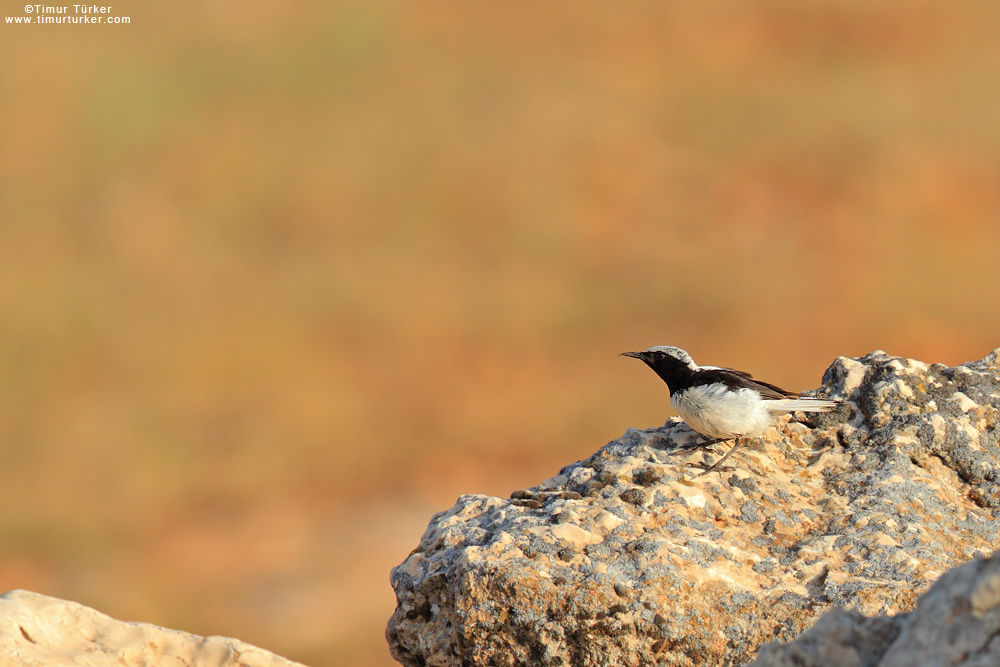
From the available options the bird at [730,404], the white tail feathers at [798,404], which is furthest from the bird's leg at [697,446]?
the white tail feathers at [798,404]

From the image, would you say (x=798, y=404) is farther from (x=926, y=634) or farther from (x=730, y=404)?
(x=926, y=634)

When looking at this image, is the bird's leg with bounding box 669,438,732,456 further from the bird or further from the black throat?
the black throat

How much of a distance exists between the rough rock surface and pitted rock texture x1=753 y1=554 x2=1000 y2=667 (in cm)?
306

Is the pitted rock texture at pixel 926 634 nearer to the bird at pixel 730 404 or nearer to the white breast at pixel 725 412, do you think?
the bird at pixel 730 404

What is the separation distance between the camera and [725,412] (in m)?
4.75

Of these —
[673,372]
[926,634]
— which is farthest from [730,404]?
[926,634]

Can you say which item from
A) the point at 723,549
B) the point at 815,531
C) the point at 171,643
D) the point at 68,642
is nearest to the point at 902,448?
the point at 815,531

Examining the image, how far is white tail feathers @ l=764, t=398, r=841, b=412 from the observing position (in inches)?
192

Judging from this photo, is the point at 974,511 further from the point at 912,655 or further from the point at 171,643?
the point at 171,643

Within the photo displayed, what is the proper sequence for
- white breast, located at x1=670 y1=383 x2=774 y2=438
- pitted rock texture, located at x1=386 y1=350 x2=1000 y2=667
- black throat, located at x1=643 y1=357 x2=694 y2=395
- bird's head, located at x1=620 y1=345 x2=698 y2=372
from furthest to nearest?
bird's head, located at x1=620 y1=345 x2=698 y2=372
black throat, located at x1=643 y1=357 x2=694 y2=395
white breast, located at x1=670 y1=383 x2=774 y2=438
pitted rock texture, located at x1=386 y1=350 x2=1000 y2=667

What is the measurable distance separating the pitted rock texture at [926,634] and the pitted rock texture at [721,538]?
47.1 inches

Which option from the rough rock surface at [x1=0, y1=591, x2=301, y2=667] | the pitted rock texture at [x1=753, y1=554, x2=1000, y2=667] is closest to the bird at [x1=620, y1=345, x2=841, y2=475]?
the pitted rock texture at [x1=753, y1=554, x2=1000, y2=667]

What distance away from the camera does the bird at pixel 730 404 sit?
4762 mm

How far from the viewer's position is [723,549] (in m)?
4.00
